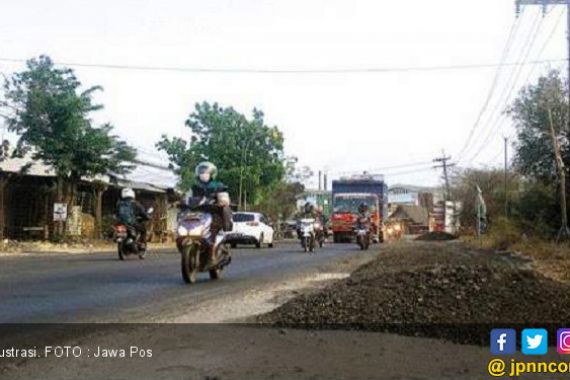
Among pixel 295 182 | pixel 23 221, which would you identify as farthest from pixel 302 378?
pixel 295 182

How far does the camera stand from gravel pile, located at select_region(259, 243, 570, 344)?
694cm

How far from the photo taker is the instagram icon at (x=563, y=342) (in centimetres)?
627

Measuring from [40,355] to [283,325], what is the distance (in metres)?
2.32

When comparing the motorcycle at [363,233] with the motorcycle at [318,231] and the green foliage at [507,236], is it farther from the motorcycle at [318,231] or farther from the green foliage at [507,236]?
the green foliage at [507,236]

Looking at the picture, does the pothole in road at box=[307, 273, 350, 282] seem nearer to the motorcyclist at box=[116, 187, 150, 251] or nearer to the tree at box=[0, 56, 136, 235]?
the motorcyclist at box=[116, 187, 150, 251]

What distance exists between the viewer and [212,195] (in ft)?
41.2

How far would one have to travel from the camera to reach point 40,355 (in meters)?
6.34

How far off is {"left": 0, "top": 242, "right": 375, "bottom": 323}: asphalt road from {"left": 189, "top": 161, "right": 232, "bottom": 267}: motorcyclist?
94 centimetres

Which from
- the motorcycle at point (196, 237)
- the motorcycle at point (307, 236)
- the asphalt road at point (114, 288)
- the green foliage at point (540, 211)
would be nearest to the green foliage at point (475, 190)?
the green foliage at point (540, 211)

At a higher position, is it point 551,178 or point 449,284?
point 551,178

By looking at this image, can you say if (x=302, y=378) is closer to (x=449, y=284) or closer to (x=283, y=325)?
(x=283, y=325)

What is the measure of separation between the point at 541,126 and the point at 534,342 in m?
31.0

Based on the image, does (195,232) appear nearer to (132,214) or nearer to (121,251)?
(132,214)

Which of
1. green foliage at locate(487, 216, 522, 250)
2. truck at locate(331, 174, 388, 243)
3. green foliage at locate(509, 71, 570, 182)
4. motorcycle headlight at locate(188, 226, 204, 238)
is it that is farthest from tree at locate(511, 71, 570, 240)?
motorcycle headlight at locate(188, 226, 204, 238)
